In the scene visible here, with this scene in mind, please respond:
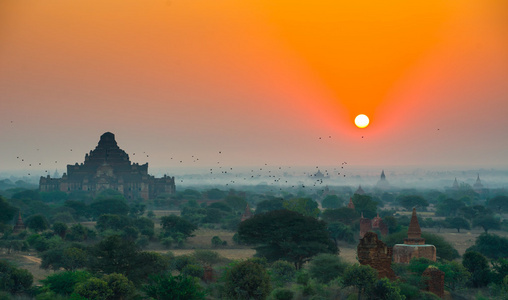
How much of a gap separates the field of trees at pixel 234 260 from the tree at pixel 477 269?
0.07 m

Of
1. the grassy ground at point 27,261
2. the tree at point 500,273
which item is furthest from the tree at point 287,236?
the grassy ground at point 27,261

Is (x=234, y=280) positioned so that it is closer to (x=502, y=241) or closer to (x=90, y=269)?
(x=90, y=269)

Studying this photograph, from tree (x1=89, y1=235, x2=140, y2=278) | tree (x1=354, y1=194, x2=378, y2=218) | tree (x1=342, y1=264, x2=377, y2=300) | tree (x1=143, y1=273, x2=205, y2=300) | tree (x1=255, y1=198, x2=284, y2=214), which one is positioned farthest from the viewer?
tree (x1=255, y1=198, x2=284, y2=214)

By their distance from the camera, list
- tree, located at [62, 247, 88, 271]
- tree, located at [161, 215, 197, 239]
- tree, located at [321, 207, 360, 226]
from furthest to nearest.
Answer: tree, located at [321, 207, 360, 226] < tree, located at [161, 215, 197, 239] < tree, located at [62, 247, 88, 271]

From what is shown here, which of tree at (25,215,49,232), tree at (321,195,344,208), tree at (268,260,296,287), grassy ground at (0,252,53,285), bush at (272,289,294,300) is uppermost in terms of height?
tree at (321,195,344,208)

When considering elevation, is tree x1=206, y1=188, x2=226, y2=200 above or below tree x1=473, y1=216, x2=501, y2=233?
above

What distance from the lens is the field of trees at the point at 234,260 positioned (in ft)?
120

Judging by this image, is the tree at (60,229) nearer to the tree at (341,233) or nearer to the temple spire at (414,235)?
the tree at (341,233)

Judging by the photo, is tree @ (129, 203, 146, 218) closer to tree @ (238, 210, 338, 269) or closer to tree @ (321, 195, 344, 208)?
tree @ (321, 195, 344, 208)

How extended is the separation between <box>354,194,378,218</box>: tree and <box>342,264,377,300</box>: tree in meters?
71.1

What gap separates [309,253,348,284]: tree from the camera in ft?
A: 147

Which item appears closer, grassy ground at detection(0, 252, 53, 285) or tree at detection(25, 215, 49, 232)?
grassy ground at detection(0, 252, 53, 285)

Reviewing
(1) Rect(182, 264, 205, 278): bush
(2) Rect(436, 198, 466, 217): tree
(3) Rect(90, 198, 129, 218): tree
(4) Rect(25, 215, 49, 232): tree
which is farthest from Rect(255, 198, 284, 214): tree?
(1) Rect(182, 264, 205, 278): bush

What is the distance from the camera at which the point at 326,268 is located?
1794 inches
